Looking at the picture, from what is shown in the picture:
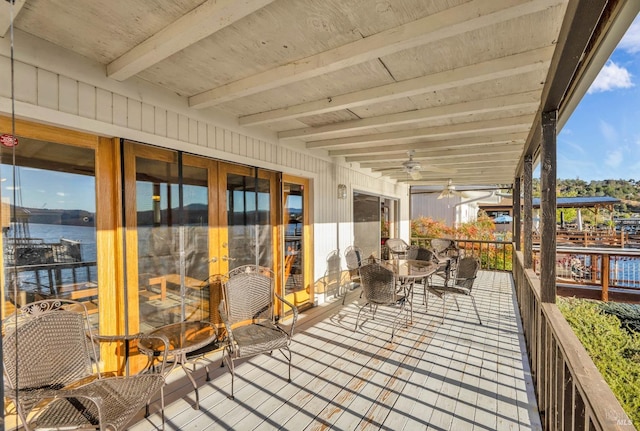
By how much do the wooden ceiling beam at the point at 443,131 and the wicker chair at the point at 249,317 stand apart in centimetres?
214

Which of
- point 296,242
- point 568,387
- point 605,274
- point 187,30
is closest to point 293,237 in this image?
point 296,242

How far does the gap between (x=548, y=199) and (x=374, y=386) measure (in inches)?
77.3

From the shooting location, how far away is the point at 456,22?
4.85 feet

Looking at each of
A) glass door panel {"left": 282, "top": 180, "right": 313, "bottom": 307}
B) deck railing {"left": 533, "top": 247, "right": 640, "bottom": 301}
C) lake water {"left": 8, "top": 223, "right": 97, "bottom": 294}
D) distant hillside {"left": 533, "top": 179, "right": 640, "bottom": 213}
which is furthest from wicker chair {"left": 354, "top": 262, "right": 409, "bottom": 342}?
deck railing {"left": 533, "top": 247, "right": 640, "bottom": 301}

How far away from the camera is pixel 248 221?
11.8 ft

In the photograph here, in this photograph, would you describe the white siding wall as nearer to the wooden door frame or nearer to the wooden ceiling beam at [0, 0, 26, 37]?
the wooden ceiling beam at [0, 0, 26, 37]

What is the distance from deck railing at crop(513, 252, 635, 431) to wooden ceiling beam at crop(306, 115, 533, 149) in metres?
1.64

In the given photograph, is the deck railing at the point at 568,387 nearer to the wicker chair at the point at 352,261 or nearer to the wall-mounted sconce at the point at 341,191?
the wicker chair at the point at 352,261

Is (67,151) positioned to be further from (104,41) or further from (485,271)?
(485,271)

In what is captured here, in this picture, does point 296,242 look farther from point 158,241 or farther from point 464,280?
point 464,280

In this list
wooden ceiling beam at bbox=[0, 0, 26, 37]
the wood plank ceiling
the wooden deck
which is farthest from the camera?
the wooden deck

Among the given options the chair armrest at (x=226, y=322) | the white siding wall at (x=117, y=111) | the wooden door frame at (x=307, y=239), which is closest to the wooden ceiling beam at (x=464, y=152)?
the wooden door frame at (x=307, y=239)

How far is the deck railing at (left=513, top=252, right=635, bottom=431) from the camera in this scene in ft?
3.34

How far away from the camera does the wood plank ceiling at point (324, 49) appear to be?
1.50 metres
